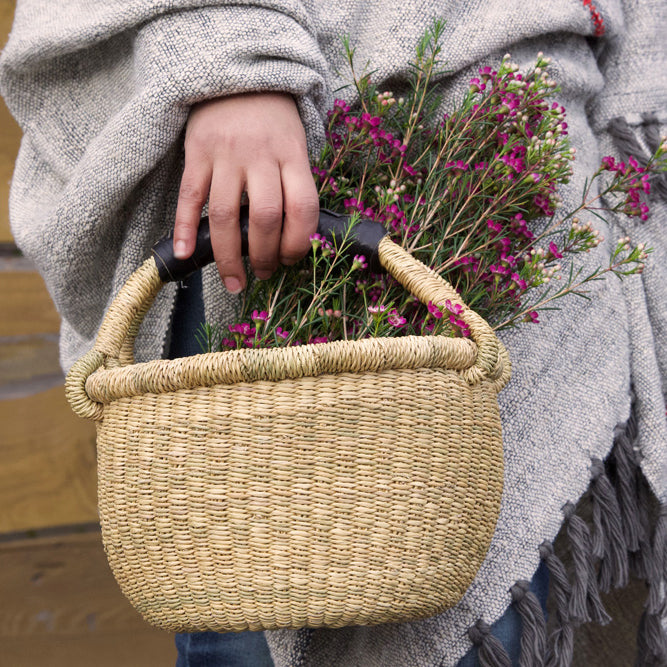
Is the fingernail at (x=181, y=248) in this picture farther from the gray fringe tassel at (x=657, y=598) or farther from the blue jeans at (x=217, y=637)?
the gray fringe tassel at (x=657, y=598)

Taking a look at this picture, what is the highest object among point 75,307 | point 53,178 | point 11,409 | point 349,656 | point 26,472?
point 53,178

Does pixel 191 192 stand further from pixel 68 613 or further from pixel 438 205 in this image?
pixel 68 613

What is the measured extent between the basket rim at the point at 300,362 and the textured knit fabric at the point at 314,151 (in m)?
0.21

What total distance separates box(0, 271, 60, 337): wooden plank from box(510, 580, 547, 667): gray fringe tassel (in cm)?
107

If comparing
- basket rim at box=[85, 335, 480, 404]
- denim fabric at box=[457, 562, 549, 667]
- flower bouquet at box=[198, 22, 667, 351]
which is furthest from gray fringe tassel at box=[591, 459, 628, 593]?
basket rim at box=[85, 335, 480, 404]

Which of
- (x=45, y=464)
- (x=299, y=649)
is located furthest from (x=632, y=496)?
(x=45, y=464)

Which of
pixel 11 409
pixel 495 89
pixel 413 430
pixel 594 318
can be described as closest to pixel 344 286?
pixel 413 430

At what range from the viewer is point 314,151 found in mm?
679

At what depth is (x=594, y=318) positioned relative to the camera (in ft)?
2.59

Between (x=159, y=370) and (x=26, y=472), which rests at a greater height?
(x=159, y=370)

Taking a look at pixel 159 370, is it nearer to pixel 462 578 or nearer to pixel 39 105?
pixel 462 578

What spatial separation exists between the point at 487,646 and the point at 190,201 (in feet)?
1.90

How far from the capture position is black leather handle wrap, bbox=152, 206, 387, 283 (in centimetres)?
59

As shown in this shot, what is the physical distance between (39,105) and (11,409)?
2.55 ft
